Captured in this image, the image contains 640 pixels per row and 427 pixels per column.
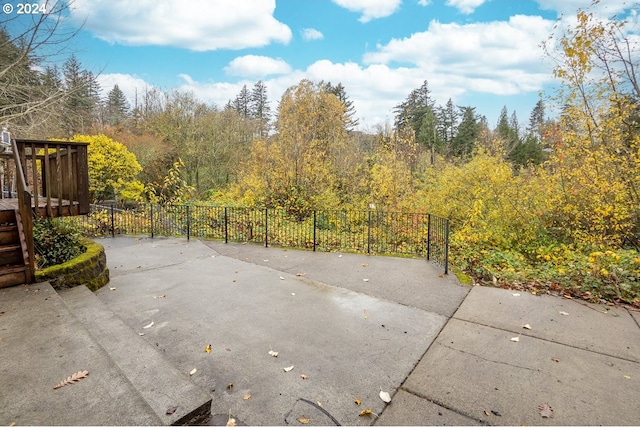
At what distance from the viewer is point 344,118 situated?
50.4 feet

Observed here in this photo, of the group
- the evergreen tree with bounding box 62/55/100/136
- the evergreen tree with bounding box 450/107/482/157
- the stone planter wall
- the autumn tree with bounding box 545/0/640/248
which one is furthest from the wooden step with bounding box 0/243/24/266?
the evergreen tree with bounding box 450/107/482/157

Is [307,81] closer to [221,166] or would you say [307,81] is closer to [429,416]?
[221,166]

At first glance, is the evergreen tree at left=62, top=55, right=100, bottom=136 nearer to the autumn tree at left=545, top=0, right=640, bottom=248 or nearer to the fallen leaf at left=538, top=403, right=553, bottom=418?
the fallen leaf at left=538, top=403, right=553, bottom=418

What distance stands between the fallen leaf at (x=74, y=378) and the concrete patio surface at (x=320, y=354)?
5 centimetres

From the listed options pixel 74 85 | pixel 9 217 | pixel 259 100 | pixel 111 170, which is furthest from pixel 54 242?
A: pixel 259 100

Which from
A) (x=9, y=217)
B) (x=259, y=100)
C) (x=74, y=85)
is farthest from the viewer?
(x=259, y=100)

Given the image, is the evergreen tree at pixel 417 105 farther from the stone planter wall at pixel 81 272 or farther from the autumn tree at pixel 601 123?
the stone planter wall at pixel 81 272

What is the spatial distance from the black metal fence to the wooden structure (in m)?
3.57

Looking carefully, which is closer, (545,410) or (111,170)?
(545,410)

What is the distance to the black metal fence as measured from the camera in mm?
8281

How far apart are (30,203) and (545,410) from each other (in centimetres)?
569

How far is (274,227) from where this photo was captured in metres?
9.92

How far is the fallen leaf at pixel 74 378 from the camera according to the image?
6.82 ft

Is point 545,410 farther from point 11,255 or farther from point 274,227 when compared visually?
point 274,227
